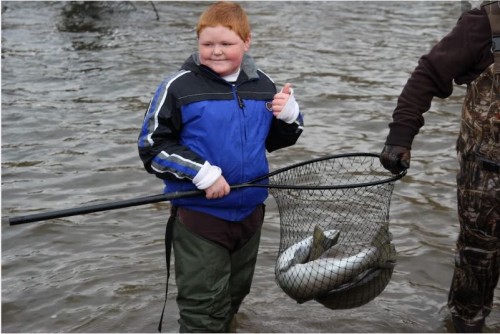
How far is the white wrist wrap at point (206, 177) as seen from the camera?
12.7 feet

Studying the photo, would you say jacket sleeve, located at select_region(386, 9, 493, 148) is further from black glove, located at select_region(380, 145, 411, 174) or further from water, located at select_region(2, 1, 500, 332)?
water, located at select_region(2, 1, 500, 332)

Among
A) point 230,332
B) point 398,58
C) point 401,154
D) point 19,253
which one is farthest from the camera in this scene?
point 398,58

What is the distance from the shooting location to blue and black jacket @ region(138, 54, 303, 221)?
13.0 ft

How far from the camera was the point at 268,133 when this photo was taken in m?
4.32

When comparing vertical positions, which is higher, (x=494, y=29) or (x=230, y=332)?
(x=494, y=29)

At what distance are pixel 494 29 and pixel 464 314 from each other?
1655mm

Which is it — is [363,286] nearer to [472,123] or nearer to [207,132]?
[472,123]

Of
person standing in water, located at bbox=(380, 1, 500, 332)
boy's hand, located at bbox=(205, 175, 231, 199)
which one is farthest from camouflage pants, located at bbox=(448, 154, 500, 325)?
boy's hand, located at bbox=(205, 175, 231, 199)

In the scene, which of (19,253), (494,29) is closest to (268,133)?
(494,29)

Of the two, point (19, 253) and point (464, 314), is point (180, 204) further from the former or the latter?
point (19, 253)

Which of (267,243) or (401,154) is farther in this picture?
(267,243)

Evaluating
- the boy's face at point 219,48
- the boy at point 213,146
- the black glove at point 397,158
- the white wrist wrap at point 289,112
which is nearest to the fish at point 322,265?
the boy at point 213,146

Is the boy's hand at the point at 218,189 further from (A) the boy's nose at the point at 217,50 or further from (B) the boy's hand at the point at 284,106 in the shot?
(A) the boy's nose at the point at 217,50

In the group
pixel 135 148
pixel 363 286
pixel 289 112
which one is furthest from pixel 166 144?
pixel 135 148
